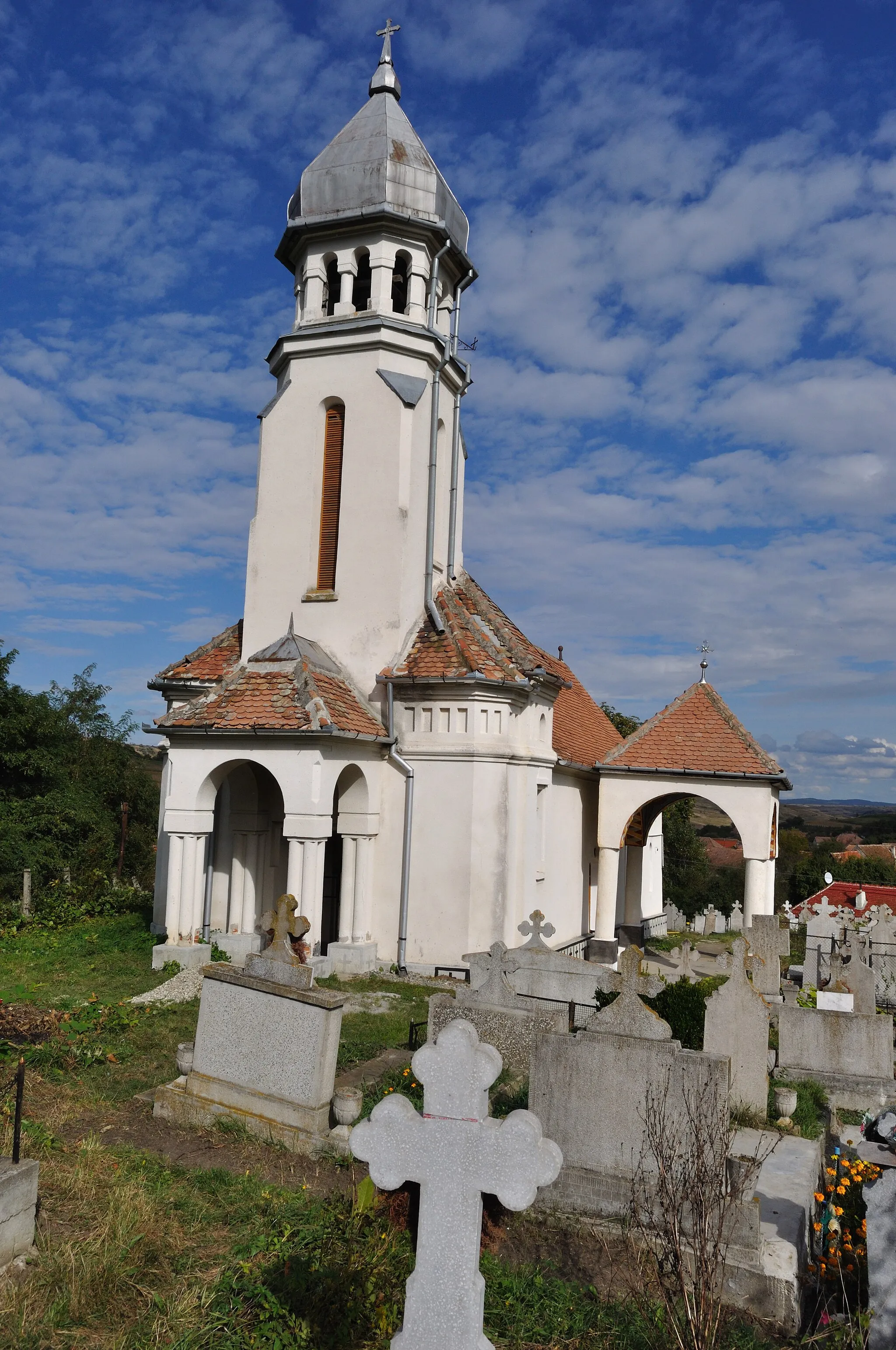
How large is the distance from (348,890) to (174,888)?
3043 mm

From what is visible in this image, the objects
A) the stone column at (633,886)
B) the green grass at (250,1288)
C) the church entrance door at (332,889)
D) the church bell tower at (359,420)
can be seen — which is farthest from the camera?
the stone column at (633,886)

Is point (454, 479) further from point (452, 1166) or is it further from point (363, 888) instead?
point (452, 1166)

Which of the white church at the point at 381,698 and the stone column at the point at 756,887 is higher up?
the white church at the point at 381,698

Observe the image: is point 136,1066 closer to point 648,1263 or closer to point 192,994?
point 192,994

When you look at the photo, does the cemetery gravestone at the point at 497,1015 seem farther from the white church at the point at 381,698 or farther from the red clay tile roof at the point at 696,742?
the red clay tile roof at the point at 696,742

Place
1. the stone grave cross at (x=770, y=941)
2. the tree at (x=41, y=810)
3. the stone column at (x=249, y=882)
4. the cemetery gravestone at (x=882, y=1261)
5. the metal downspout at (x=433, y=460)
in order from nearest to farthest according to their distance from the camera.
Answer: the cemetery gravestone at (x=882, y=1261) → the stone grave cross at (x=770, y=941) → the stone column at (x=249, y=882) → the metal downspout at (x=433, y=460) → the tree at (x=41, y=810)

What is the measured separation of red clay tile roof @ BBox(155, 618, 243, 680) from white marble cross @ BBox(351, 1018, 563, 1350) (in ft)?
48.4

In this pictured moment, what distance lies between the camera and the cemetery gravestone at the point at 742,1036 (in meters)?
9.57

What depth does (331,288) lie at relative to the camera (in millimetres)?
19156

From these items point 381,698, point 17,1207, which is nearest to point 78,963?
point 381,698

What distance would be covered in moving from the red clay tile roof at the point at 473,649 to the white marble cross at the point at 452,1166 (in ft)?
40.8

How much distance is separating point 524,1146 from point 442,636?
45.1ft

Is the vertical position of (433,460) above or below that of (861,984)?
above

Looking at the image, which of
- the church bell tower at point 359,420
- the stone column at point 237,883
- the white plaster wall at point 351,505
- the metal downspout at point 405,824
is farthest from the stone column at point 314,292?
the stone column at point 237,883
